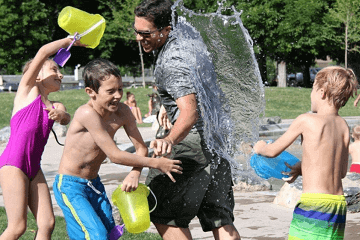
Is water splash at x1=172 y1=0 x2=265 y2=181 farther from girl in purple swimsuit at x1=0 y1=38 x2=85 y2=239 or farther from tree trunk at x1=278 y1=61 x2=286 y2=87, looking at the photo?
tree trunk at x1=278 y1=61 x2=286 y2=87

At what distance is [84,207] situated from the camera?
3725 mm

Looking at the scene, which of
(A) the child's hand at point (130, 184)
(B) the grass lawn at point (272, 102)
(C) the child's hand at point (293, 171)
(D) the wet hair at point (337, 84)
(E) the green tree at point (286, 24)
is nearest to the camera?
(D) the wet hair at point (337, 84)

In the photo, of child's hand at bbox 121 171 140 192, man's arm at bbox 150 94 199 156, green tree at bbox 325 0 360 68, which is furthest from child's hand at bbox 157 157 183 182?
green tree at bbox 325 0 360 68

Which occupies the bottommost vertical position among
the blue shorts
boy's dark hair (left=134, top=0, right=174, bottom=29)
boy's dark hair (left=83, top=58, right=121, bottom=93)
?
the blue shorts

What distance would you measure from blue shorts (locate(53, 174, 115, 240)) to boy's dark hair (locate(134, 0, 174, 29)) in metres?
1.16

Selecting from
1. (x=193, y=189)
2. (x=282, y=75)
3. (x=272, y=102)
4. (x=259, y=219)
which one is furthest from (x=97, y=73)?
(x=282, y=75)

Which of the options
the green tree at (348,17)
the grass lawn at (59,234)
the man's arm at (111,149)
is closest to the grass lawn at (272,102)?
the green tree at (348,17)

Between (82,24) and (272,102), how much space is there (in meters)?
22.0

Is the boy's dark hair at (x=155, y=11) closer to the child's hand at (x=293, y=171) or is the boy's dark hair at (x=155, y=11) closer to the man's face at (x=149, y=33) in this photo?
the man's face at (x=149, y=33)

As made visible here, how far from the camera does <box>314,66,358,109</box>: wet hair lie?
A: 3.50 metres

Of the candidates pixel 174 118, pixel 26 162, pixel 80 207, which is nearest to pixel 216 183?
pixel 174 118

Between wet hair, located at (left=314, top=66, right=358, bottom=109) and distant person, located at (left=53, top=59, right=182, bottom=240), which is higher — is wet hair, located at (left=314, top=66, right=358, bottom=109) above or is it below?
above

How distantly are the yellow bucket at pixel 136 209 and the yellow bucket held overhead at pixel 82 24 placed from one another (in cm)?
118

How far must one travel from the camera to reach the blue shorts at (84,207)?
145 inches
